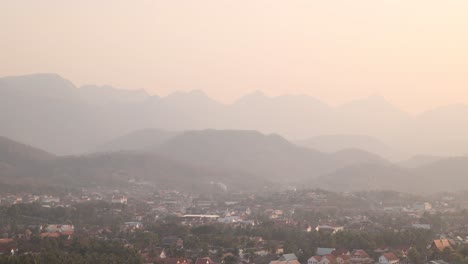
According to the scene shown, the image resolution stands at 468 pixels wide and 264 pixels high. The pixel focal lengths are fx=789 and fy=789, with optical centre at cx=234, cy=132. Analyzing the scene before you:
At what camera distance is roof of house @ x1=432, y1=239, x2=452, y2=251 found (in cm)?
4050

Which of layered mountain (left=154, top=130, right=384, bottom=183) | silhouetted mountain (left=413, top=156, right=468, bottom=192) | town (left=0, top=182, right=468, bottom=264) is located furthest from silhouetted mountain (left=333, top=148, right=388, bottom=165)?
town (left=0, top=182, right=468, bottom=264)

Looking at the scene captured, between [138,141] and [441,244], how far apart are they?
5669 inches

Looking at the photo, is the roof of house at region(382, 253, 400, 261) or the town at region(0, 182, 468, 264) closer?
the roof of house at region(382, 253, 400, 261)

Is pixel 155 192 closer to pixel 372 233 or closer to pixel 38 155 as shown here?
pixel 38 155

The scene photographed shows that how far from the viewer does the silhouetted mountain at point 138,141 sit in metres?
174

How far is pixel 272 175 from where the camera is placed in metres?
138

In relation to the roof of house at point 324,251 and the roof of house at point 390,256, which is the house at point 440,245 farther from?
the roof of house at point 324,251

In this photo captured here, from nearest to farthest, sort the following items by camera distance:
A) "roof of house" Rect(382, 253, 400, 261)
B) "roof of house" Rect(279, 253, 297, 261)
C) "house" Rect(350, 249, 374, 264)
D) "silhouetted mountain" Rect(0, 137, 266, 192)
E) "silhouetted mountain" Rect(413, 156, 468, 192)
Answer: "roof of house" Rect(382, 253, 400, 261), "house" Rect(350, 249, 374, 264), "roof of house" Rect(279, 253, 297, 261), "silhouetted mountain" Rect(0, 137, 266, 192), "silhouetted mountain" Rect(413, 156, 468, 192)

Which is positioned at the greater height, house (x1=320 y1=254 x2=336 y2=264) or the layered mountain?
the layered mountain

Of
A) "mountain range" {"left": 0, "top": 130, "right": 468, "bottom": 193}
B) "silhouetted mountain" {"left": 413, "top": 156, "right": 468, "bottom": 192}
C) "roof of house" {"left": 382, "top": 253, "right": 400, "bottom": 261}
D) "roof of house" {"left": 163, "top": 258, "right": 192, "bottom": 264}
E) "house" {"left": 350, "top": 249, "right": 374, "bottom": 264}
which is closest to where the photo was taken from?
"roof of house" {"left": 163, "top": 258, "right": 192, "bottom": 264}

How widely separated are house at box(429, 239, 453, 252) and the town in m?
0.09

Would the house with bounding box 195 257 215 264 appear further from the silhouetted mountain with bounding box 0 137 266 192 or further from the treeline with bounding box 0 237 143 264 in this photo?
the silhouetted mountain with bounding box 0 137 266 192

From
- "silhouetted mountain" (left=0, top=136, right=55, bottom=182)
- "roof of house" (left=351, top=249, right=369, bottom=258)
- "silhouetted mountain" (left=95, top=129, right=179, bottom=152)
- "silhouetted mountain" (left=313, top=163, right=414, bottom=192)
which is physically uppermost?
"silhouetted mountain" (left=95, top=129, right=179, bottom=152)

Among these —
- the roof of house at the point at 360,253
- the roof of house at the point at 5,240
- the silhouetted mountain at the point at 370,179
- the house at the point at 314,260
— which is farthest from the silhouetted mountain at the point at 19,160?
the roof of house at the point at 360,253
